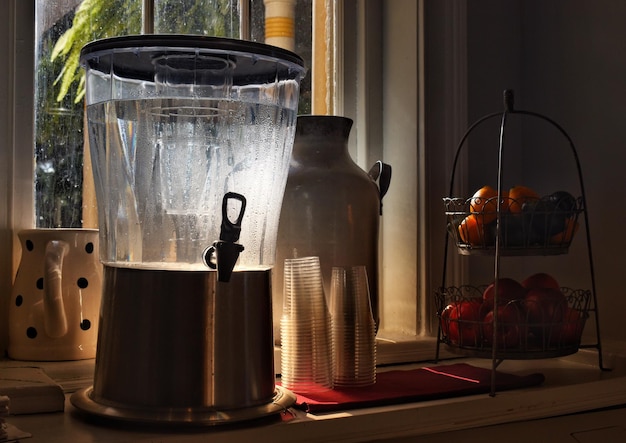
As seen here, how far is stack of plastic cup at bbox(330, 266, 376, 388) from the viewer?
114 cm

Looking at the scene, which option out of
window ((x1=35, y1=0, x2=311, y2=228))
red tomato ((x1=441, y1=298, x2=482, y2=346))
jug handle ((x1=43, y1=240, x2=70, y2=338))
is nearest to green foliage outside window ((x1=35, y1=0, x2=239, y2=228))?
window ((x1=35, y1=0, x2=311, y2=228))

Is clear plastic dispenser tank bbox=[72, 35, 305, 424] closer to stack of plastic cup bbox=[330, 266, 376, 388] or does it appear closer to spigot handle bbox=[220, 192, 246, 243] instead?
spigot handle bbox=[220, 192, 246, 243]

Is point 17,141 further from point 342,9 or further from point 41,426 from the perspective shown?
point 342,9

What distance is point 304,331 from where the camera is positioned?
3.59 ft

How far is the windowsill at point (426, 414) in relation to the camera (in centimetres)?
92

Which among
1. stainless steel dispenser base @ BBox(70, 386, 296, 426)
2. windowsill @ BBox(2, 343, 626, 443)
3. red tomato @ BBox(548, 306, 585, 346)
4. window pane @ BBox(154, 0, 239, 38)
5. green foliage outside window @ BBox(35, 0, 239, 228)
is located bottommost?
windowsill @ BBox(2, 343, 626, 443)

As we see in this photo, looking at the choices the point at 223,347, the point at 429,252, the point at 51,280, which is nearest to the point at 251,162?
the point at 223,347

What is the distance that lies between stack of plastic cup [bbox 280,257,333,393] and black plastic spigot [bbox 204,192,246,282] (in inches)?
7.9

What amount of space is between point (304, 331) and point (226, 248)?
25cm

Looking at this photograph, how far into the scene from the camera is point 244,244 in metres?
0.99

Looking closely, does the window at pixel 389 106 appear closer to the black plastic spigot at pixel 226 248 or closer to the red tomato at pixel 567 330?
the red tomato at pixel 567 330

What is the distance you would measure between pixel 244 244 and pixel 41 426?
31cm

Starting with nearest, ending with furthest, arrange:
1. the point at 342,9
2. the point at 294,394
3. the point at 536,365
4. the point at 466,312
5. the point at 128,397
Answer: the point at 128,397 < the point at 294,394 < the point at 466,312 < the point at 536,365 < the point at 342,9

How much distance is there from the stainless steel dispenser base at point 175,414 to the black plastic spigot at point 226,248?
15cm
